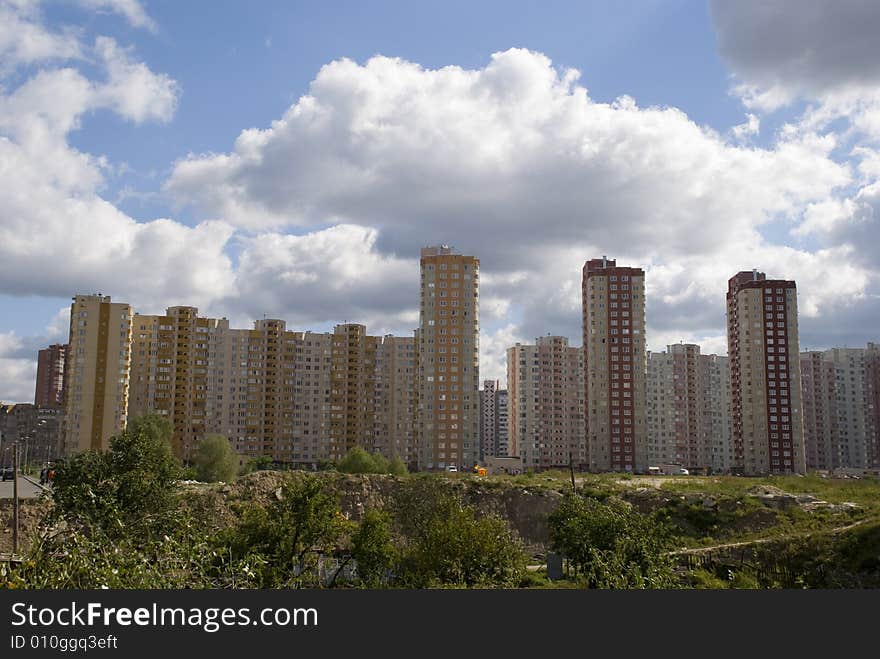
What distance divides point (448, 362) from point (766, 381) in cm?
4864

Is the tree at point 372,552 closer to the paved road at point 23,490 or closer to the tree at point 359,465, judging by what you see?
the paved road at point 23,490

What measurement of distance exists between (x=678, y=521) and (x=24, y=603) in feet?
153

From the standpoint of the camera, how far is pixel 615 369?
113125 mm

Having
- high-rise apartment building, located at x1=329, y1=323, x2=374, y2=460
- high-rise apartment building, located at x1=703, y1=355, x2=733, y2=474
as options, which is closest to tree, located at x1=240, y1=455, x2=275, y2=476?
high-rise apartment building, located at x1=329, y1=323, x2=374, y2=460

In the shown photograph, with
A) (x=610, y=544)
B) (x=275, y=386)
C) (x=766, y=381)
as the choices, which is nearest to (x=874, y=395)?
(x=766, y=381)

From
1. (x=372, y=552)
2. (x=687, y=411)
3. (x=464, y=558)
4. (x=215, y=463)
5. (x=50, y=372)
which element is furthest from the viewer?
(x=50, y=372)

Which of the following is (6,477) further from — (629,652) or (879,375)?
(879,375)

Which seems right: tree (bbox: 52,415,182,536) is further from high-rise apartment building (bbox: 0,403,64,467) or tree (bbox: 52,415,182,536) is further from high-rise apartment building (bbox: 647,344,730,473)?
high-rise apartment building (bbox: 647,344,730,473)

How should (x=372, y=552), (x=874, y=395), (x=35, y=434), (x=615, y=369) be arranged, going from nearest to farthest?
(x=372, y=552) → (x=615, y=369) → (x=35, y=434) → (x=874, y=395)

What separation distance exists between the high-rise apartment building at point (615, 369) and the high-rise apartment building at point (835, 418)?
53354 mm

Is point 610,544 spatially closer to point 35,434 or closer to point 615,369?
point 615,369

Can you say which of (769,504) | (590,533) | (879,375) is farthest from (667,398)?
(590,533)

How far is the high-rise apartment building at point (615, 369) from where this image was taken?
363 ft

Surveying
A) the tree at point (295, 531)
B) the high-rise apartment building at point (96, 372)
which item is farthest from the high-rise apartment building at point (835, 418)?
the tree at point (295, 531)
